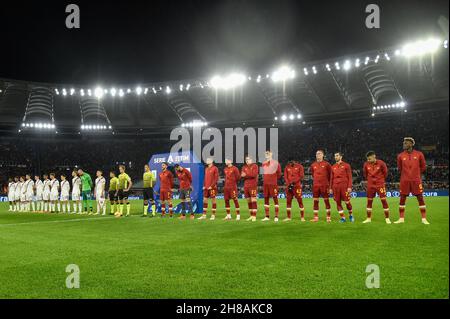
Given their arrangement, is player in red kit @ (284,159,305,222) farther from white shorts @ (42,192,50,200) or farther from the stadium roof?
the stadium roof

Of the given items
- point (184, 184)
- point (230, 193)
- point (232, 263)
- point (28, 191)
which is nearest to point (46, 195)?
point (28, 191)

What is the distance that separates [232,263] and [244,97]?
40800 millimetres

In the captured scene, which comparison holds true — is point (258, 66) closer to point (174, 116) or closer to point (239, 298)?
point (174, 116)

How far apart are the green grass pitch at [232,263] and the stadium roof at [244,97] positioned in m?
Result: 27.0

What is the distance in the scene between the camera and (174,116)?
4978cm

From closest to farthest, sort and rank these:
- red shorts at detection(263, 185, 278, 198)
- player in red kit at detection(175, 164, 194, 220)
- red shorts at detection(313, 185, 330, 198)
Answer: red shorts at detection(313, 185, 330, 198)
red shorts at detection(263, 185, 278, 198)
player in red kit at detection(175, 164, 194, 220)

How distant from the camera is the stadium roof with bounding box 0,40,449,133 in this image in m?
36.3

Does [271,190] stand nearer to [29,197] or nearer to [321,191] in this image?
[321,191]

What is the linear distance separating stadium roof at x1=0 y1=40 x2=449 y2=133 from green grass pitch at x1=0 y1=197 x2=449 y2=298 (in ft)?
88.7

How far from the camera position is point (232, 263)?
6262mm

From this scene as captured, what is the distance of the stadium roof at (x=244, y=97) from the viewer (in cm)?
3631

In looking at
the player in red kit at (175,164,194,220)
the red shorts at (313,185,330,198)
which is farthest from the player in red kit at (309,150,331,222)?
the player in red kit at (175,164,194,220)

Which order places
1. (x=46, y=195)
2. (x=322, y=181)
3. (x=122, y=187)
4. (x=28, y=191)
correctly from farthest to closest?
(x=28, y=191), (x=46, y=195), (x=122, y=187), (x=322, y=181)

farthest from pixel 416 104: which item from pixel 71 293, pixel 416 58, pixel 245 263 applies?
pixel 71 293
